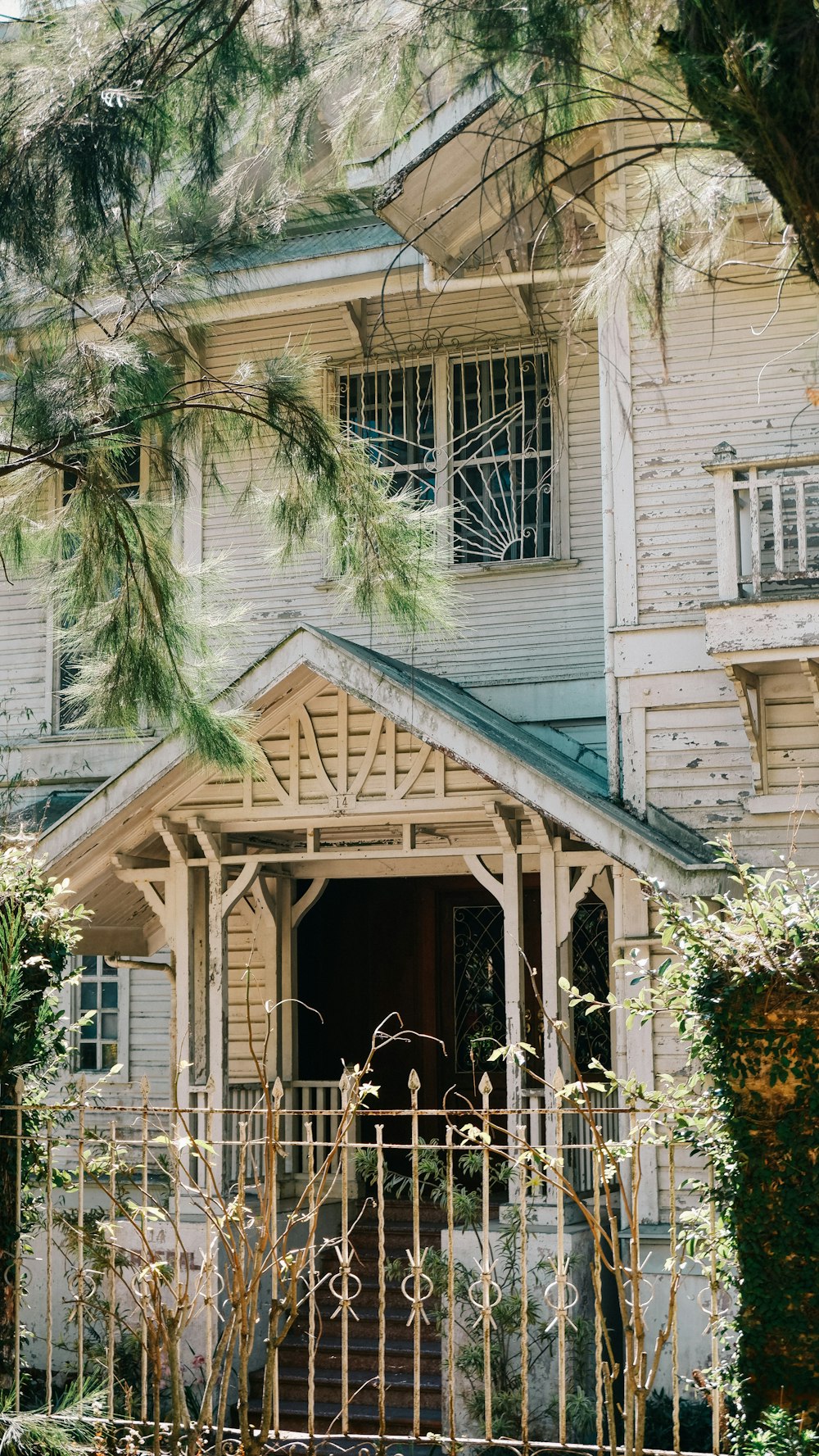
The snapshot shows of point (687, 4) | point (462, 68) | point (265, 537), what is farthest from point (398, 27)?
point (265, 537)

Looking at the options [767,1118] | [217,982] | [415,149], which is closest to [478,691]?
[217,982]

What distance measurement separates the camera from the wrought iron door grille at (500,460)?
38.5ft

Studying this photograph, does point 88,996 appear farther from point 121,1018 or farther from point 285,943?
point 285,943

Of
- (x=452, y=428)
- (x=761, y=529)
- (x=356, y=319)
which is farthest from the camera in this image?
(x=356, y=319)

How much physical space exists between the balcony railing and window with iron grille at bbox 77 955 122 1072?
676cm

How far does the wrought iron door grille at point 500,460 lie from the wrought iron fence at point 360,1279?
4.36 m

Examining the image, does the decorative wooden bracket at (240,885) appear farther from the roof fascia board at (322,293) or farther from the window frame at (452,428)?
the roof fascia board at (322,293)

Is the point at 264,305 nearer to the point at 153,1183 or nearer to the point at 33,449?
the point at 33,449

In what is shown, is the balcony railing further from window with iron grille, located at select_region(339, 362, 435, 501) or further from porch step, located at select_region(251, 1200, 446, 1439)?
porch step, located at select_region(251, 1200, 446, 1439)

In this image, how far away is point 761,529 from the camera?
9.52m

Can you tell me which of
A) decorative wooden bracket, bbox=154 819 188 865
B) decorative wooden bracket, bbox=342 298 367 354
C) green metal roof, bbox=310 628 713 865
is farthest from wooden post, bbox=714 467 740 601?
decorative wooden bracket, bbox=342 298 367 354

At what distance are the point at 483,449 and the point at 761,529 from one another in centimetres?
303

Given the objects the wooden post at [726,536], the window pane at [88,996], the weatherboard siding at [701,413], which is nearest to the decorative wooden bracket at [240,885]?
the weatherboard siding at [701,413]

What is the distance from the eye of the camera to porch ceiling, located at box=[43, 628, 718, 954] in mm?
9086
